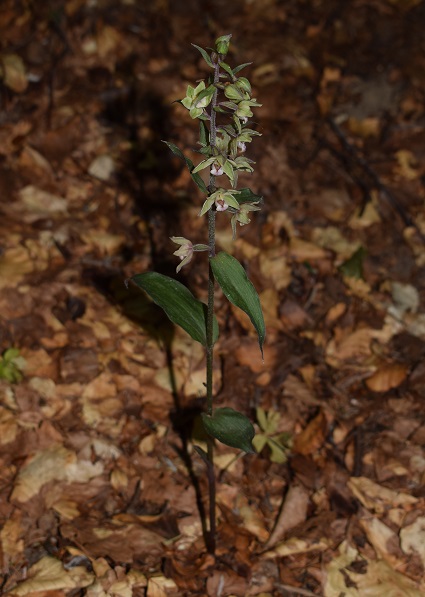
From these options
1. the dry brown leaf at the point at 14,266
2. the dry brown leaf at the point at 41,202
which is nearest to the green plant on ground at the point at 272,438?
the dry brown leaf at the point at 14,266

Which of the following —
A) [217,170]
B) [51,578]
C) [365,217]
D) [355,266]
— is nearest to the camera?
[217,170]

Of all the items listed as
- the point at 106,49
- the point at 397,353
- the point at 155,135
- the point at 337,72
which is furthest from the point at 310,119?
the point at 397,353

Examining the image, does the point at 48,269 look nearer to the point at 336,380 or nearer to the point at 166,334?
the point at 166,334

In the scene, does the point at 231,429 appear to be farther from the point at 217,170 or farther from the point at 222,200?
the point at 217,170

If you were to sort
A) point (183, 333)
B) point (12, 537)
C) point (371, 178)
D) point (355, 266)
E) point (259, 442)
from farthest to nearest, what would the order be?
point (371, 178) → point (355, 266) → point (183, 333) → point (259, 442) → point (12, 537)

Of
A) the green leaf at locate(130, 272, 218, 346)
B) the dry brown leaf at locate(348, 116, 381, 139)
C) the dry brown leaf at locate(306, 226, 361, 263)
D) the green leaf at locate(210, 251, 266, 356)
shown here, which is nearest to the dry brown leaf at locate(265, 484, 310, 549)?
the green leaf at locate(130, 272, 218, 346)

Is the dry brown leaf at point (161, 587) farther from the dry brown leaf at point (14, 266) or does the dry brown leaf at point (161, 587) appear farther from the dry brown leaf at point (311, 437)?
the dry brown leaf at point (14, 266)

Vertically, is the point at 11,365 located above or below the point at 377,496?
above

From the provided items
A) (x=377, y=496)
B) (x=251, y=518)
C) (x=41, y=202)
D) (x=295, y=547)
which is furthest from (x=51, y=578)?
(x=41, y=202)
